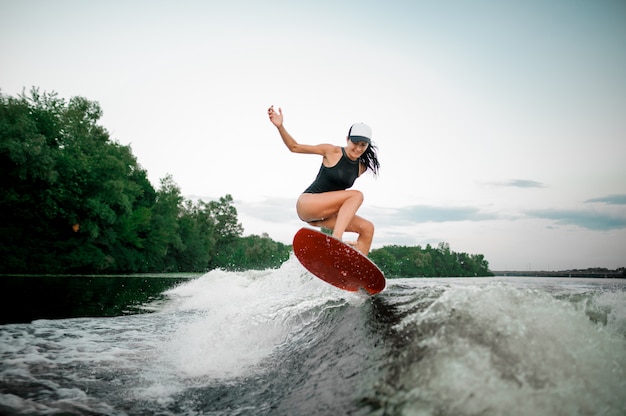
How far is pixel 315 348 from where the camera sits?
11.8 ft

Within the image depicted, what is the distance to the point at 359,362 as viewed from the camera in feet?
9.12

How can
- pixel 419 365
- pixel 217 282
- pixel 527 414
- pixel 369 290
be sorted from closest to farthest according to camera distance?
pixel 527 414, pixel 419 365, pixel 369 290, pixel 217 282

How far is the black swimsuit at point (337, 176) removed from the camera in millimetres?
5059

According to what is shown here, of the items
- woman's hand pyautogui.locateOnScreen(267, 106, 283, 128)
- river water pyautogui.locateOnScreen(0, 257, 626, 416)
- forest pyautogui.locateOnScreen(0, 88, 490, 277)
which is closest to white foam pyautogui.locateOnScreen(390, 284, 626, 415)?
river water pyautogui.locateOnScreen(0, 257, 626, 416)

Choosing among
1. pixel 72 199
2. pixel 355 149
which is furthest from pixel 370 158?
pixel 72 199

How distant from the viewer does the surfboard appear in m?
4.45

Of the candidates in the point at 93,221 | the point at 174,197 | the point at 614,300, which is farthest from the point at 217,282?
the point at 174,197

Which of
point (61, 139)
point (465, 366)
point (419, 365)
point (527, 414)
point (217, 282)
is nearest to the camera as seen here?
point (527, 414)

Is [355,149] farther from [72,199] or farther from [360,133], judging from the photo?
[72,199]

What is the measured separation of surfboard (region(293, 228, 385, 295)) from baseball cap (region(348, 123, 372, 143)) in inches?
54.3

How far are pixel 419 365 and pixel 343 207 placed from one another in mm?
2801

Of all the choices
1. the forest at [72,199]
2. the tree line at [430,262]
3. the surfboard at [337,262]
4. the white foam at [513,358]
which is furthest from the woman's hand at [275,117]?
the tree line at [430,262]

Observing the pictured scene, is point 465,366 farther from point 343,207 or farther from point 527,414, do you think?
point 343,207

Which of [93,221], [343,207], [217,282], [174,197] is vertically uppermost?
[174,197]
